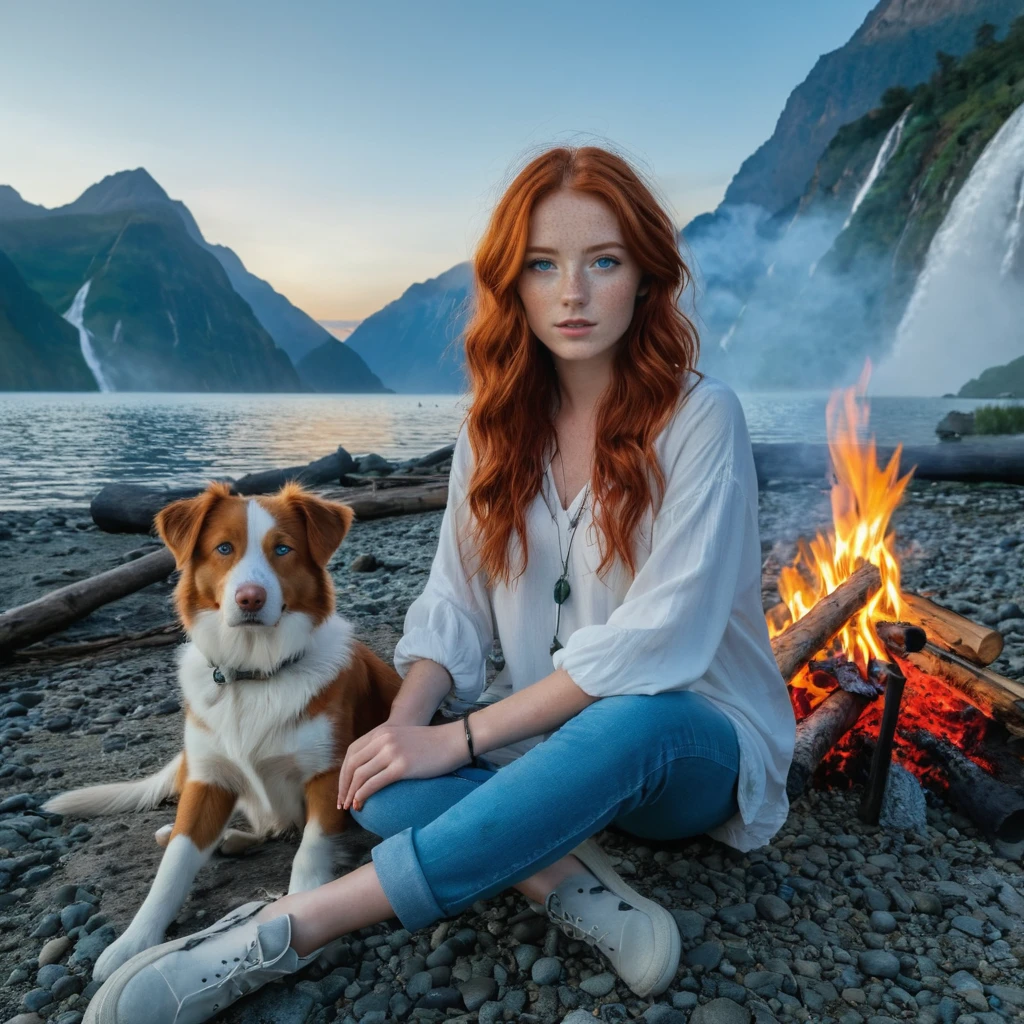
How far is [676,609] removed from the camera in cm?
213

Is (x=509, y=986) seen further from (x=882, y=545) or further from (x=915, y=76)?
(x=915, y=76)

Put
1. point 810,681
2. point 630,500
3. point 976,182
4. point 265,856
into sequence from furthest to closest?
point 976,182 → point 810,681 → point 265,856 → point 630,500

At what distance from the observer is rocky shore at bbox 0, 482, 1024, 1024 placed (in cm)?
215

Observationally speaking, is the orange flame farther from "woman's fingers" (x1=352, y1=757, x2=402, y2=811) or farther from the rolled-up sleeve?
"woman's fingers" (x1=352, y1=757, x2=402, y2=811)

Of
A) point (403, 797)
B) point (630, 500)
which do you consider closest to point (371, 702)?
point (403, 797)

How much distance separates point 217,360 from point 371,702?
16776cm

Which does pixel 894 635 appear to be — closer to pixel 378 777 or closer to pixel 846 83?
pixel 378 777

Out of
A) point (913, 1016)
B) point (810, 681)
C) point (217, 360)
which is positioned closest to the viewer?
point (913, 1016)

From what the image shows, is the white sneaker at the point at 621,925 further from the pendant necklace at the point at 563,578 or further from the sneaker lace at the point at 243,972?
the sneaker lace at the point at 243,972

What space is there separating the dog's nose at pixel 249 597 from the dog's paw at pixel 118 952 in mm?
1036

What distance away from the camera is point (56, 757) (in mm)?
3945

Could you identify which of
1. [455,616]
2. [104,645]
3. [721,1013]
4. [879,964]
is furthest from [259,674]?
[104,645]

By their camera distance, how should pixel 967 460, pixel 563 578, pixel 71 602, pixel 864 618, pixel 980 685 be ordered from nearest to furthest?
pixel 563 578 < pixel 980 685 < pixel 864 618 < pixel 71 602 < pixel 967 460

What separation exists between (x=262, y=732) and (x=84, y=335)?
153m
